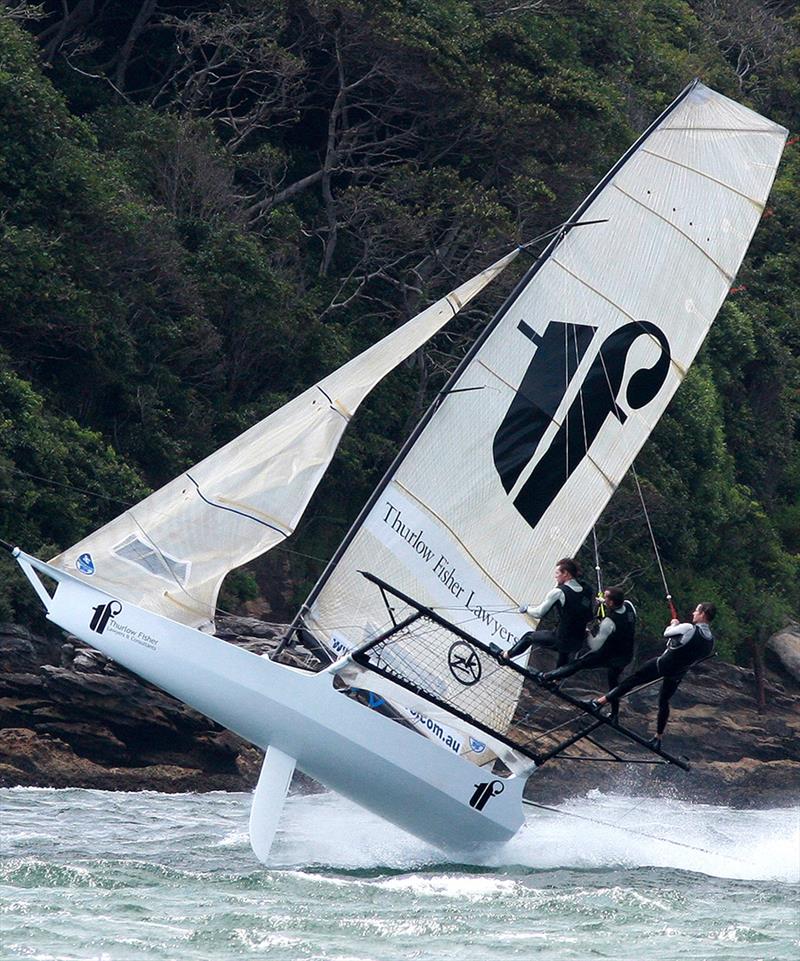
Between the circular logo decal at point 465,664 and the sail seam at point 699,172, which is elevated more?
the sail seam at point 699,172

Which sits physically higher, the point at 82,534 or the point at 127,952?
the point at 127,952

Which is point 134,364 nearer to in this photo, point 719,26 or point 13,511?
point 13,511

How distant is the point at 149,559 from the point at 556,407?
4.14m

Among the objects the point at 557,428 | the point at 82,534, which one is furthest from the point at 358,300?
the point at 557,428

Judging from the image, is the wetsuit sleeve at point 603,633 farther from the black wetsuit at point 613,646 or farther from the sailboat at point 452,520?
the sailboat at point 452,520

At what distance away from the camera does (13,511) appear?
19969mm

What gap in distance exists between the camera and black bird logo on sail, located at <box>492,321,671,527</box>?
15.7 m

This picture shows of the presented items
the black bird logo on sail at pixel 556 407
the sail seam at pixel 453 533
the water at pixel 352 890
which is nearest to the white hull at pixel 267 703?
the water at pixel 352 890

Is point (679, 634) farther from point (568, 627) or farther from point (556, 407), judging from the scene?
point (556, 407)

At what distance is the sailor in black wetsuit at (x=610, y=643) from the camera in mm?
14086

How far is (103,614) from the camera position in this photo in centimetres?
1401

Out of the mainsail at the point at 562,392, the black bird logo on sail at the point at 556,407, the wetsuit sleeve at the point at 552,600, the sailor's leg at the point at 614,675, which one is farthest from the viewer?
the black bird logo on sail at the point at 556,407

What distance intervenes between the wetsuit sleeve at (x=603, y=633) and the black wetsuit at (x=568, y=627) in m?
0.15

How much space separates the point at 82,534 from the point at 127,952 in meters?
10.3
